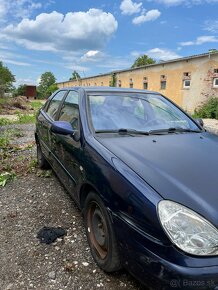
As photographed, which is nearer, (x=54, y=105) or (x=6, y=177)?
(x=54, y=105)

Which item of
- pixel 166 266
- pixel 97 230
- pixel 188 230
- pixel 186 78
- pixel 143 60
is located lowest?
pixel 97 230

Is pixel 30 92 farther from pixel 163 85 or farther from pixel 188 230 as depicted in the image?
pixel 188 230

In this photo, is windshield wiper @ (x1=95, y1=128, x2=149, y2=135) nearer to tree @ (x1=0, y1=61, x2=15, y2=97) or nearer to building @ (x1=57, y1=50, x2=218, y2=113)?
building @ (x1=57, y1=50, x2=218, y2=113)

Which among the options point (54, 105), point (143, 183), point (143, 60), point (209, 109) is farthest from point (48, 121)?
point (143, 60)

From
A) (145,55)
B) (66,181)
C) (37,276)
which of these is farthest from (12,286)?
(145,55)

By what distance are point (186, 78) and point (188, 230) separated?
19889mm

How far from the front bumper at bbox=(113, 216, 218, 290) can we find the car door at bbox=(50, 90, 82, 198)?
44.2 inches

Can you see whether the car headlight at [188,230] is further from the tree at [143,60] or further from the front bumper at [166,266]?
the tree at [143,60]

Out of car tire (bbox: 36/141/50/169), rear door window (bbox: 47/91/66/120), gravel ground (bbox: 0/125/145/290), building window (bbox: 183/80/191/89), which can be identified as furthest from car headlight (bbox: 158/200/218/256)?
building window (bbox: 183/80/191/89)

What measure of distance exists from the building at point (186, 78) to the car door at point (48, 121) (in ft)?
50.4

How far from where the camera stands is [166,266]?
174 cm

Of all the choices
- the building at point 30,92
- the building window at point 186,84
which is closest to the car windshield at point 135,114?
the building window at point 186,84

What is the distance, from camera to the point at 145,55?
5216 cm

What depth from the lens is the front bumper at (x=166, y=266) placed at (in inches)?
65.9
